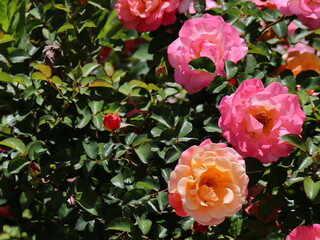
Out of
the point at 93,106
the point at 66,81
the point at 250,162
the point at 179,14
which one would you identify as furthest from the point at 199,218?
the point at 179,14

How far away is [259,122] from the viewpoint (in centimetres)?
126

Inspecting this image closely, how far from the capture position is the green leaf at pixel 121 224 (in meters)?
1.26

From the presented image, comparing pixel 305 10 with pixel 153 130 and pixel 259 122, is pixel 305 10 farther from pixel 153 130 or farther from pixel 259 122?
pixel 153 130

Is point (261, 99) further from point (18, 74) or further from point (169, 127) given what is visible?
point (18, 74)

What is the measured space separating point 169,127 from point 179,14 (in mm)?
425

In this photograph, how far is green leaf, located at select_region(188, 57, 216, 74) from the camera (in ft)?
4.47

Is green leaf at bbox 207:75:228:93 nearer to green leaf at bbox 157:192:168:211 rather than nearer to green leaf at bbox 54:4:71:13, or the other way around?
green leaf at bbox 157:192:168:211

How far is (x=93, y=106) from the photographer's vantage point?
56.7 inches

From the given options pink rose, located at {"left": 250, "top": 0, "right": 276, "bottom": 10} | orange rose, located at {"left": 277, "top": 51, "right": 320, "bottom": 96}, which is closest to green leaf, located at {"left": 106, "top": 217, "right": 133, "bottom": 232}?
orange rose, located at {"left": 277, "top": 51, "right": 320, "bottom": 96}

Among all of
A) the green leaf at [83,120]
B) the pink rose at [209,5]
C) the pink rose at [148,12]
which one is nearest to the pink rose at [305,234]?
the green leaf at [83,120]

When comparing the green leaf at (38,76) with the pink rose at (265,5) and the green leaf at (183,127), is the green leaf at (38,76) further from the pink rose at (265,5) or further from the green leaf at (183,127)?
the pink rose at (265,5)

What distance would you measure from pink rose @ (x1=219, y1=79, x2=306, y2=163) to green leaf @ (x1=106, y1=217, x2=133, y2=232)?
29cm

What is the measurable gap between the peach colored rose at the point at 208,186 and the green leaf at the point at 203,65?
24 cm

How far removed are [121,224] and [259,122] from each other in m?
0.38
